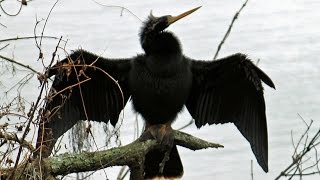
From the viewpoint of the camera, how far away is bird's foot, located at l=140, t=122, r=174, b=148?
3.91 m

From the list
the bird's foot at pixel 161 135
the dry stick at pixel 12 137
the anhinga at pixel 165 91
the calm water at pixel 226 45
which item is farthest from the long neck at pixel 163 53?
the calm water at pixel 226 45

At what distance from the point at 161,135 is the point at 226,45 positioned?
→ 3719 millimetres

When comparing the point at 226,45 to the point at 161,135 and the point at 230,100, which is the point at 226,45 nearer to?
the point at 230,100

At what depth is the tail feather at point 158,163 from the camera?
13.4 feet

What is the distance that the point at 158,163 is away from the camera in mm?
4086

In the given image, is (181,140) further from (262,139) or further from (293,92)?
(293,92)

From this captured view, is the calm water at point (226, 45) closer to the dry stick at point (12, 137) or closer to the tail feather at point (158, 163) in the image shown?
the tail feather at point (158, 163)

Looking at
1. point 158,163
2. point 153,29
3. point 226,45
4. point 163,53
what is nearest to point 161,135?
point 158,163

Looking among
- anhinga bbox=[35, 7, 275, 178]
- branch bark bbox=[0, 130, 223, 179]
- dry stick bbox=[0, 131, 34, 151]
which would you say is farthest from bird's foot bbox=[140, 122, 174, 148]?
dry stick bbox=[0, 131, 34, 151]

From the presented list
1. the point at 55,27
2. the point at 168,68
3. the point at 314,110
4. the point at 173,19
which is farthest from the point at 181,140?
the point at 55,27

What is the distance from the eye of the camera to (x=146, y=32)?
4211 mm

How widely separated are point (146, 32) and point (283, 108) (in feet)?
8.95

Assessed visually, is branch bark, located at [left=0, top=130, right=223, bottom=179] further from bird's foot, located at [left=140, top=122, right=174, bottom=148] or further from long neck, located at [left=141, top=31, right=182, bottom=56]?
long neck, located at [left=141, top=31, right=182, bottom=56]

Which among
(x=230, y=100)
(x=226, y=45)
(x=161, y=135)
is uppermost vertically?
(x=161, y=135)
